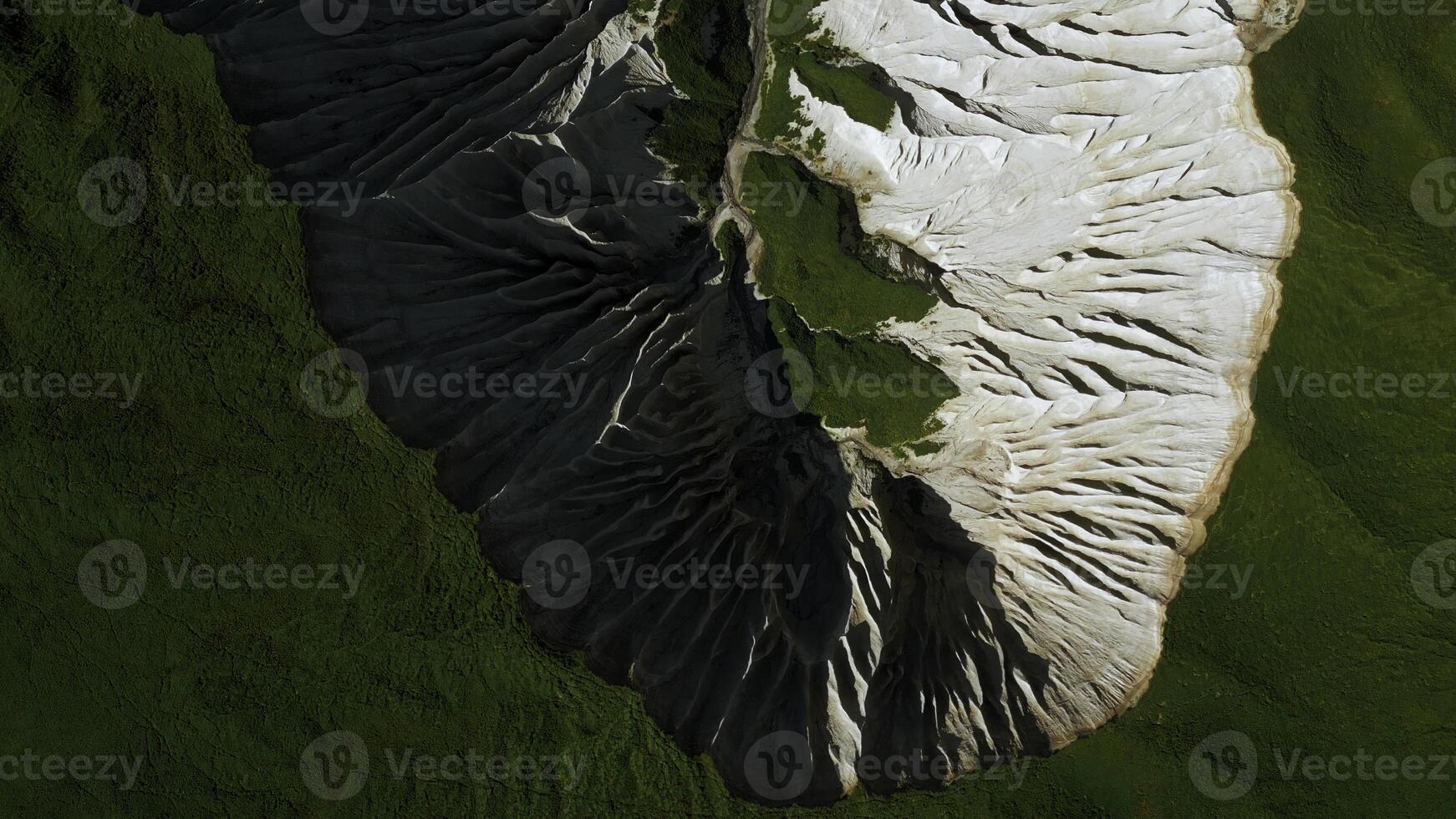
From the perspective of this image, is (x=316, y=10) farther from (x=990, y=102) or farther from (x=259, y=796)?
(x=259, y=796)

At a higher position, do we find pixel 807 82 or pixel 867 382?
pixel 807 82

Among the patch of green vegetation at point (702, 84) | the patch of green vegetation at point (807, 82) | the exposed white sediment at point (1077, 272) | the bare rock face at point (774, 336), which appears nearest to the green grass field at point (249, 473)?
the bare rock face at point (774, 336)

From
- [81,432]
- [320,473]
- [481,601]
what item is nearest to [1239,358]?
[481,601]

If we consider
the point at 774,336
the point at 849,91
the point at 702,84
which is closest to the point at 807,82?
the point at 849,91

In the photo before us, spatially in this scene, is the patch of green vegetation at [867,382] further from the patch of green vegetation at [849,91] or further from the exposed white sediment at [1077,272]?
the patch of green vegetation at [849,91]

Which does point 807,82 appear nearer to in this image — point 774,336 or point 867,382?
point 774,336

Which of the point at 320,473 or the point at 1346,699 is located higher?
the point at 320,473
